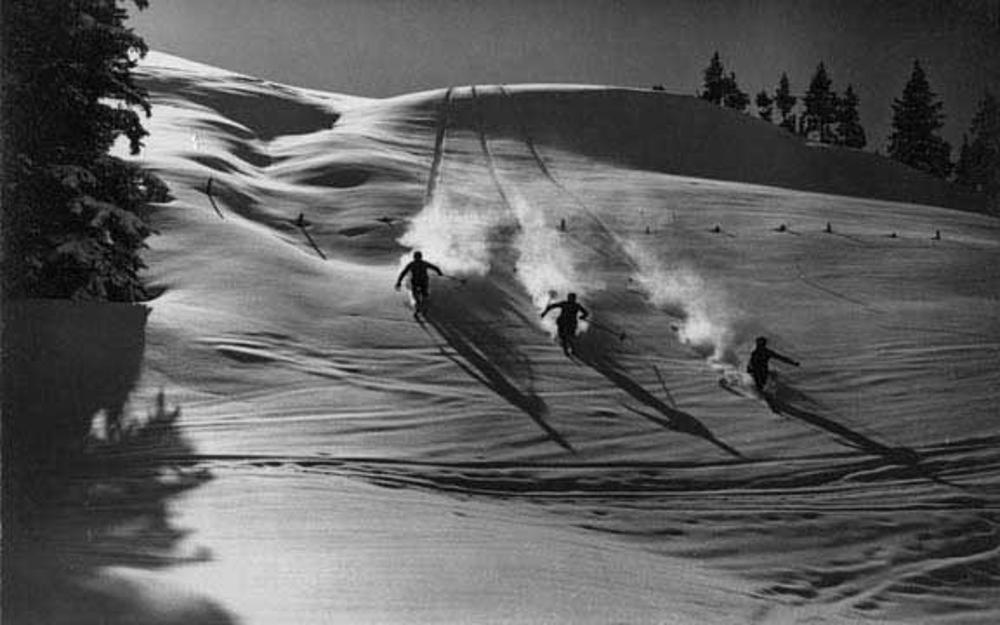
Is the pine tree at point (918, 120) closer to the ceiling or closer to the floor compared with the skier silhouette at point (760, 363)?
closer to the ceiling

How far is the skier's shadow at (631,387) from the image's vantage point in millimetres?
5957

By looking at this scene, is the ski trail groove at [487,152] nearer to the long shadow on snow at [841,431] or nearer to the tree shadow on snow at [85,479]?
the long shadow on snow at [841,431]

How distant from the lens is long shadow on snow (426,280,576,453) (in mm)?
6215

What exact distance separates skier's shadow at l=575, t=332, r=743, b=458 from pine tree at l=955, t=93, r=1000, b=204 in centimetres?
312

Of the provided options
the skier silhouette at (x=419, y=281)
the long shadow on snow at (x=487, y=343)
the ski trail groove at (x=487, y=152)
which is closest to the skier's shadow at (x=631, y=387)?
the long shadow on snow at (x=487, y=343)

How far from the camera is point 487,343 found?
7348mm

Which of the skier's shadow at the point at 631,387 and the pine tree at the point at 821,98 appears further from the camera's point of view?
the pine tree at the point at 821,98

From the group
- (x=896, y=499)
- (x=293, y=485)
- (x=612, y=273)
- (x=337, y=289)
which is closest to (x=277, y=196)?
(x=337, y=289)

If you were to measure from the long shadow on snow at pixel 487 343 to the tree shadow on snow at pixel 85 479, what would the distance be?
2338 millimetres

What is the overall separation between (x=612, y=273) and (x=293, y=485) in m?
5.48

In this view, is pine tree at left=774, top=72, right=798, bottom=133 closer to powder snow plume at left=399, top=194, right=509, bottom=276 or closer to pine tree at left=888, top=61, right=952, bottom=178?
pine tree at left=888, top=61, right=952, bottom=178

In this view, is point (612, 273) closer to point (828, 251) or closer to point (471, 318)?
point (471, 318)

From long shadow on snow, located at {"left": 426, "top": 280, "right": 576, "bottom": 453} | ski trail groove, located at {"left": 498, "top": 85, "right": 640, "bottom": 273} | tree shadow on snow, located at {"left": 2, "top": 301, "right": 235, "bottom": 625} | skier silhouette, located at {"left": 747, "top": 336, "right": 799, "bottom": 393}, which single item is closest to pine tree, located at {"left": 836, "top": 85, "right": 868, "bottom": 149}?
skier silhouette, located at {"left": 747, "top": 336, "right": 799, "bottom": 393}

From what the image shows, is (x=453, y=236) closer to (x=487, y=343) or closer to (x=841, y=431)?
(x=487, y=343)
